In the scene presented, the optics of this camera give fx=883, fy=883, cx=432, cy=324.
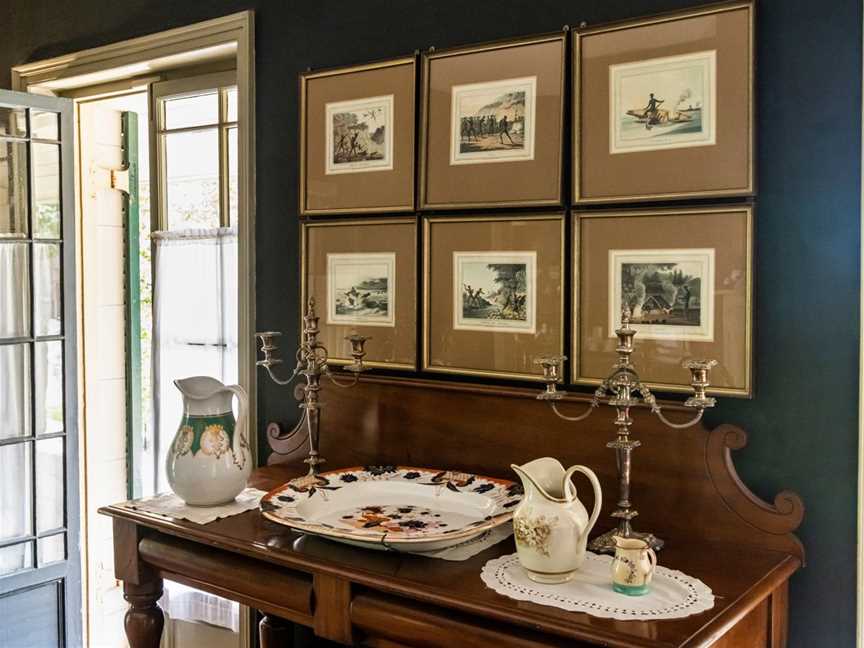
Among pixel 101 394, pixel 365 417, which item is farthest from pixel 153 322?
pixel 365 417

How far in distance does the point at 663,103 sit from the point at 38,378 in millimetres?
2382

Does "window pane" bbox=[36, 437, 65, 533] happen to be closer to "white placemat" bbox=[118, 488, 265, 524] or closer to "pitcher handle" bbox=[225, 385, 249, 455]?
"white placemat" bbox=[118, 488, 265, 524]

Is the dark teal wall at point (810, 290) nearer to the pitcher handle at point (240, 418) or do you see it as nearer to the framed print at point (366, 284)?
the framed print at point (366, 284)

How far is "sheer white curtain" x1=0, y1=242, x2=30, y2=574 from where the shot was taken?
3.10 metres

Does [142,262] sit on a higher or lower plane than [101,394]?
higher

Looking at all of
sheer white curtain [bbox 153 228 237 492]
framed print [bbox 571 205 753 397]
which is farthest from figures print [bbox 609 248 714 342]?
sheer white curtain [bbox 153 228 237 492]

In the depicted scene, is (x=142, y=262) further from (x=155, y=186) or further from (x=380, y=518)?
(x=380, y=518)

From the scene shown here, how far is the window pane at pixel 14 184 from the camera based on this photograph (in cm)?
313

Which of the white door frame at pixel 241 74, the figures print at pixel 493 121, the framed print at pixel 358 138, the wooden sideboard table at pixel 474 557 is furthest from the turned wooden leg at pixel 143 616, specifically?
the figures print at pixel 493 121

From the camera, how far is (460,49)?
7.39 feet

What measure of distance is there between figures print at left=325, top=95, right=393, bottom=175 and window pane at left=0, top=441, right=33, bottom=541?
5.24 ft

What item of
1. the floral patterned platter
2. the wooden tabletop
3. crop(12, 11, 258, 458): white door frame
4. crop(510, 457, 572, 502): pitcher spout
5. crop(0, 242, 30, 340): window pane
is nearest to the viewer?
the wooden tabletop

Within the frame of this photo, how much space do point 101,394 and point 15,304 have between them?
0.56m

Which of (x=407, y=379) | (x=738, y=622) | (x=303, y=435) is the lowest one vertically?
(x=738, y=622)
